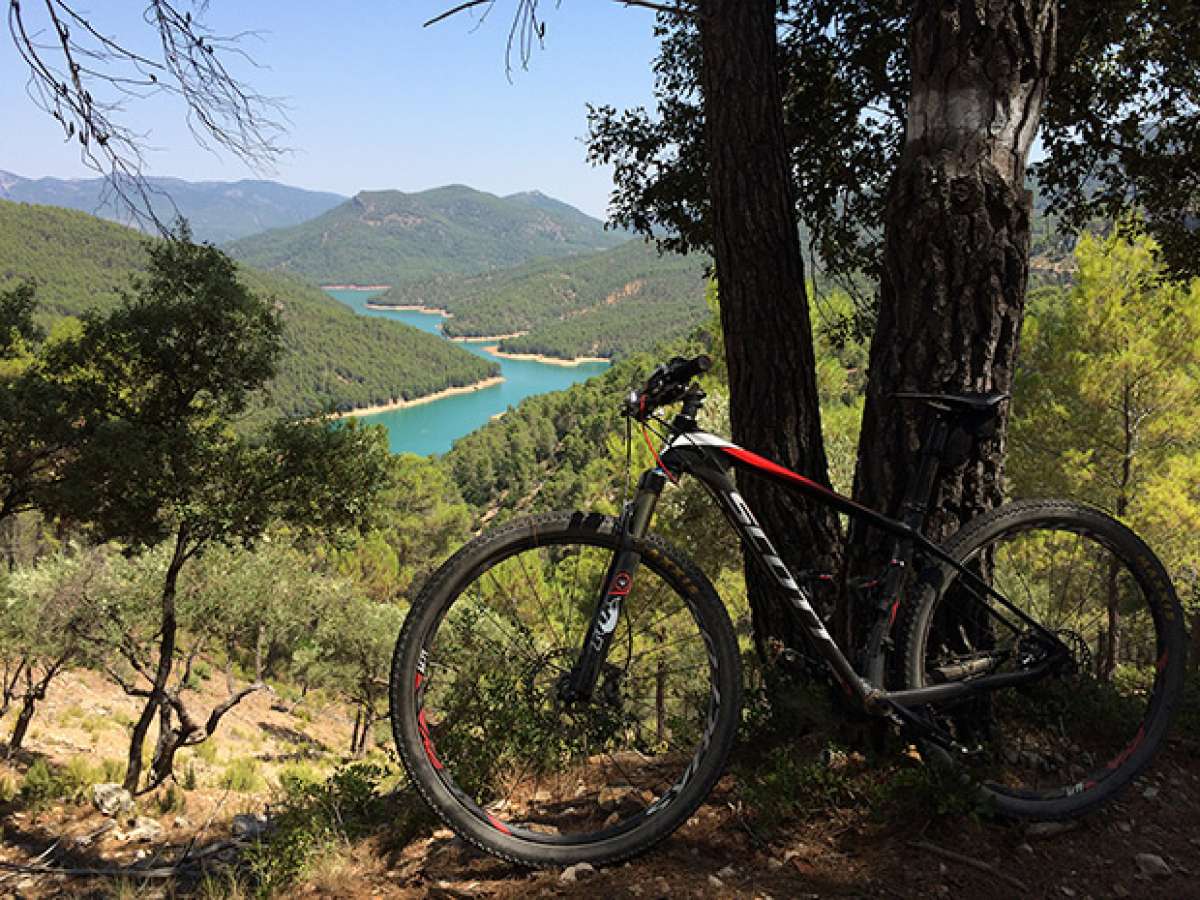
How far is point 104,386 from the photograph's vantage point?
8.46m

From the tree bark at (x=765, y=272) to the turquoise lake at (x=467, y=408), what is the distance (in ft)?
293

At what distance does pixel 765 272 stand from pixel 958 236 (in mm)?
869

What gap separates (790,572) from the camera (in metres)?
2.30

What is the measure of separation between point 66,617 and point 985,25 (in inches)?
615

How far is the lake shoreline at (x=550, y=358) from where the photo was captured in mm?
165250

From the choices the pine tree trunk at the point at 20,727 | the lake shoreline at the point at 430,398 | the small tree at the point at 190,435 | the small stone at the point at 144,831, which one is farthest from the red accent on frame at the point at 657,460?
the lake shoreline at the point at 430,398

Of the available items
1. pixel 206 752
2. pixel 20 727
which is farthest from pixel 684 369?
pixel 206 752

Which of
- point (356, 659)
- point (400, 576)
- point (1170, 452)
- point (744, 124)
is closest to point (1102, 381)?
point (1170, 452)

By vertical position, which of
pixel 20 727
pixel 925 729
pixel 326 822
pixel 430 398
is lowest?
pixel 20 727

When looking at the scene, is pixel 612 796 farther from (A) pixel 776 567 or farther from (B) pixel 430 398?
(B) pixel 430 398

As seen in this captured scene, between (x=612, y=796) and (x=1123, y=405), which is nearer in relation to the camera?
(x=612, y=796)

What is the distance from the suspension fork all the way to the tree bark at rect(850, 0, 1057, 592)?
897 mm

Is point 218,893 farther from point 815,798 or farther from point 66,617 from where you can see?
point 66,617

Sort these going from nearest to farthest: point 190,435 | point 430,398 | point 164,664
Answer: point 190,435 → point 164,664 → point 430,398
